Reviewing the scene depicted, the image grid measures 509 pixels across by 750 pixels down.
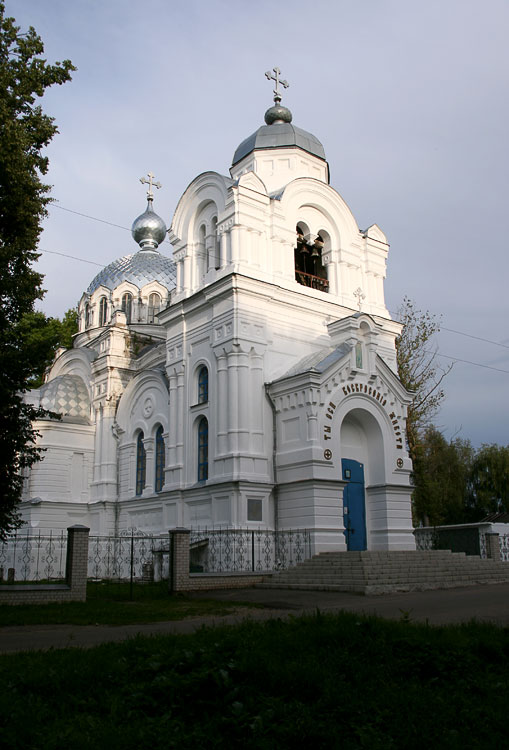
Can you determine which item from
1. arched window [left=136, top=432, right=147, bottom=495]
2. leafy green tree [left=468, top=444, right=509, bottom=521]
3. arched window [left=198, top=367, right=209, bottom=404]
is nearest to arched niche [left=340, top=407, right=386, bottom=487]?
arched window [left=198, top=367, right=209, bottom=404]

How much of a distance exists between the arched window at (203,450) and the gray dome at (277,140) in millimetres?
9719

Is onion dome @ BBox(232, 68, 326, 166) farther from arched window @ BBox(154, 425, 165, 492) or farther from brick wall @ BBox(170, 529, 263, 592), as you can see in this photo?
brick wall @ BBox(170, 529, 263, 592)

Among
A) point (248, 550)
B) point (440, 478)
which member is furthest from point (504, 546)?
point (440, 478)

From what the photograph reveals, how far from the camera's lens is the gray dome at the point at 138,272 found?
3512 cm

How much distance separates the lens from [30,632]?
378 inches

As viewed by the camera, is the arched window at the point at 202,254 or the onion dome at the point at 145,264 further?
the onion dome at the point at 145,264

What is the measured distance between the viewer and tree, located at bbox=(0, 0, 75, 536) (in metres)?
12.8

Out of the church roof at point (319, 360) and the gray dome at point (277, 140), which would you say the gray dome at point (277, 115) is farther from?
the church roof at point (319, 360)

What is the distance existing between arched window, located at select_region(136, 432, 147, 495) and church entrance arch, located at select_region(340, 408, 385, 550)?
826cm

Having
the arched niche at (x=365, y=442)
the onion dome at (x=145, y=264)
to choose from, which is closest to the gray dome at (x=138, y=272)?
the onion dome at (x=145, y=264)

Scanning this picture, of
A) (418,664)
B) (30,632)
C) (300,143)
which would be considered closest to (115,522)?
(300,143)

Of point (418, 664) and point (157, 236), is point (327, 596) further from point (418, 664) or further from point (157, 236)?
point (157, 236)

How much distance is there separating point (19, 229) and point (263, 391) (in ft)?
29.6

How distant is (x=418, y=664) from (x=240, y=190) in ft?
57.8
